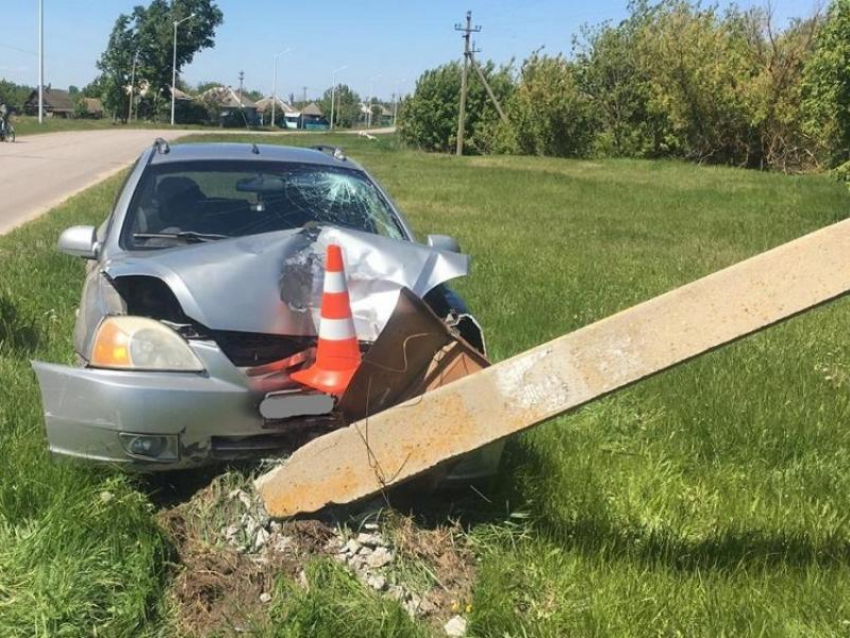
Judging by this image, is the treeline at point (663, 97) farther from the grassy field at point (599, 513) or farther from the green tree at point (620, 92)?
the grassy field at point (599, 513)

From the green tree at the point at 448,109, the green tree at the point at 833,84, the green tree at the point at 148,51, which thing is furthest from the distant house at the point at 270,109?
the green tree at the point at 833,84

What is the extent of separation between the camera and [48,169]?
915 inches

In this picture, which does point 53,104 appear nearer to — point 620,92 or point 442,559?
point 620,92

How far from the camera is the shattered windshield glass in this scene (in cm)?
461

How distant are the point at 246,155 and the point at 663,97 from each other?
1293 inches

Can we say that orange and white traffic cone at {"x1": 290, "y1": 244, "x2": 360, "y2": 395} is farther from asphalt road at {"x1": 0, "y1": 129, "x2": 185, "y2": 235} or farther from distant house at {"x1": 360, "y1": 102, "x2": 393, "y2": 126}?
distant house at {"x1": 360, "y1": 102, "x2": 393, "y2": 126}

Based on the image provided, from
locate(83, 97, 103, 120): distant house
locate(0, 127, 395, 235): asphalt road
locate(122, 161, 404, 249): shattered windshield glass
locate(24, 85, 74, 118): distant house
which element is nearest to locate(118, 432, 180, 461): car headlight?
locate(122, 161, 404, 249): shattered windshield glass

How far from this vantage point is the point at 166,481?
12.0 ft

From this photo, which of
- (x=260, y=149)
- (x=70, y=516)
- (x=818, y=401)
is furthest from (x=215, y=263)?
(x=818, y=401)

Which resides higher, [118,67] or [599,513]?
[118,67]

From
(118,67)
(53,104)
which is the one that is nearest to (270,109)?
(53,104)

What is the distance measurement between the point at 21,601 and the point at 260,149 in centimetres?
333

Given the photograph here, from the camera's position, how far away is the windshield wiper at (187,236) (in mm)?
4457

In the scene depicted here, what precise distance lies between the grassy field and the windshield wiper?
3.17ft
